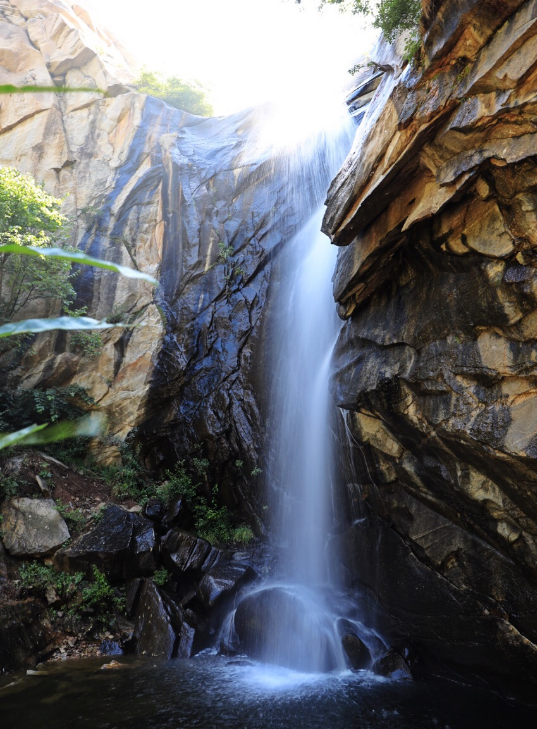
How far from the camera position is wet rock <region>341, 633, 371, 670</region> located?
7984 mm

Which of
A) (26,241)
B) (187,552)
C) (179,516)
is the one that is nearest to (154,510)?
(179,516)

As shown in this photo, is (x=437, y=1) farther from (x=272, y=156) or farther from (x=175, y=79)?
(x=175, y=79)

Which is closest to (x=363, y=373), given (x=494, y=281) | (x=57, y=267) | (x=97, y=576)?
(x=494, y=281)

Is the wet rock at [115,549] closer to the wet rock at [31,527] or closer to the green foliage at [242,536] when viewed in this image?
the wet rock at [31,527]

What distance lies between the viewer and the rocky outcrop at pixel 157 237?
13102 millimetres

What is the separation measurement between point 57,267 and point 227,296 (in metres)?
4.93

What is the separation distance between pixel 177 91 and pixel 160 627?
Answer: 21883mm

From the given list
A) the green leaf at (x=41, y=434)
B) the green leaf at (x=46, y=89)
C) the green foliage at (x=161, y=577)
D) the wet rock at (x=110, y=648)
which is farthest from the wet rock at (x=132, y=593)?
the green leaf at (x=46, y=89)

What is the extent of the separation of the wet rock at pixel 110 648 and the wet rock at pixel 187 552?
1.85m

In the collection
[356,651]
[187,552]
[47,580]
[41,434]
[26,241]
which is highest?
[26,241]

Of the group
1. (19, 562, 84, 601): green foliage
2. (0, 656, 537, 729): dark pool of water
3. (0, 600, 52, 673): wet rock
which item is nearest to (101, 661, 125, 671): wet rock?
(0, 656, 537, 729): dark pool of water

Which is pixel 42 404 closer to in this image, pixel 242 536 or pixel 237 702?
pixel 242 536

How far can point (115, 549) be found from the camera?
979cm

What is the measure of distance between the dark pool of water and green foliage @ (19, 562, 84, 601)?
157cm
